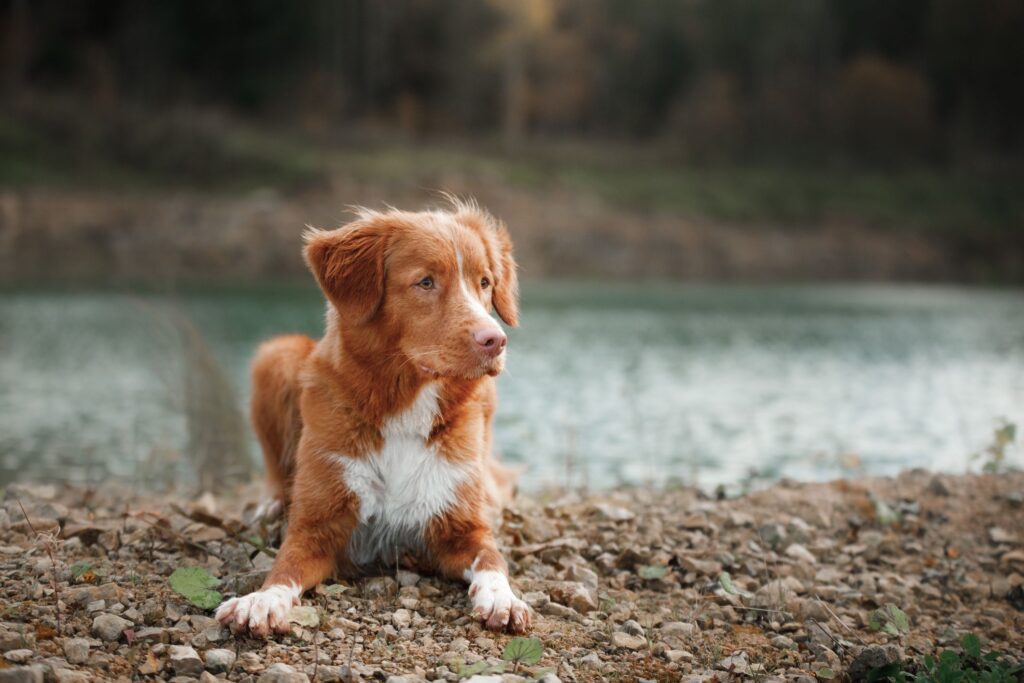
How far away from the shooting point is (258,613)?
3.73 meters

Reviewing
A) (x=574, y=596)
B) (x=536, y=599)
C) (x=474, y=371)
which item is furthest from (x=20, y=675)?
(x=574, y=596)

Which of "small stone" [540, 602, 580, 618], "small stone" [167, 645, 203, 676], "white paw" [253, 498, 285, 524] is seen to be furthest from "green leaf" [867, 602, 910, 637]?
"white paw" [253, 498, 285, 524]

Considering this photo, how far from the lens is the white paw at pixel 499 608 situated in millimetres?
3920

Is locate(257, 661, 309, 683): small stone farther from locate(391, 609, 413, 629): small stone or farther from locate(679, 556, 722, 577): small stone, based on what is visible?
locate(679, 556, 722, 577): small stone

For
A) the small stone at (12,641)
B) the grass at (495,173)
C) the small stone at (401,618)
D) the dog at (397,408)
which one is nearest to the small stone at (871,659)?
the dog at (397,408)

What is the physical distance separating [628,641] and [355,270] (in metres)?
2.15

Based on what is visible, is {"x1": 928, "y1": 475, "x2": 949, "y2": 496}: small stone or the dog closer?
the dog

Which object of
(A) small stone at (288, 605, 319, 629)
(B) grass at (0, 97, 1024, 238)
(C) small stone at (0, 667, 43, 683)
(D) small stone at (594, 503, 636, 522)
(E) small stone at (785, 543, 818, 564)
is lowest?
(E) small stone at (785, 543, 818, 564)

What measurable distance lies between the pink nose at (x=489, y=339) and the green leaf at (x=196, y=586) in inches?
65.0

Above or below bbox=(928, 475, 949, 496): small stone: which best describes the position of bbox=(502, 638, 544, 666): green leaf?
above

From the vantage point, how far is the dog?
166 inches

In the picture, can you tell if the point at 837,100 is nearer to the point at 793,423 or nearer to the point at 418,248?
the point at 793,423

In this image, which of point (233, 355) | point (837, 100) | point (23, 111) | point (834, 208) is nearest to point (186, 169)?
point (23, 111)

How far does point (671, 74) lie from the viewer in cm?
6700
